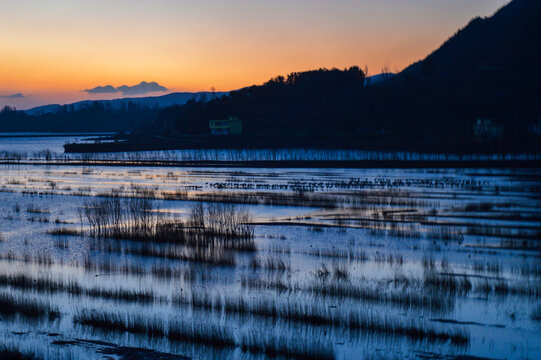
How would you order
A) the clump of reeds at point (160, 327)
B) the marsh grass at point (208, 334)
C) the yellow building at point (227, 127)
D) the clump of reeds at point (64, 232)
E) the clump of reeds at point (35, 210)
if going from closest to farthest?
the marsh grass at point (208, 334), the clump of reeds at point (160, 327), the clump of reeds at point (64, 232), the clump of reeds at point (35, 210), the yellow building at point (227, 127)

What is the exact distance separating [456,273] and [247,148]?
71218mm

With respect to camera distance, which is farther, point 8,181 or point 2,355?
point 8,181

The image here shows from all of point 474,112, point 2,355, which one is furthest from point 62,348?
point 474,112

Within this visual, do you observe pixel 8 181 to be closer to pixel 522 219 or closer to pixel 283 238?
pixel 283 238

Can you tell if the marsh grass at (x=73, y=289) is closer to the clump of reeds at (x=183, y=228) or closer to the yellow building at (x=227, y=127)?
the clump of reeds at (x=183, y=228)

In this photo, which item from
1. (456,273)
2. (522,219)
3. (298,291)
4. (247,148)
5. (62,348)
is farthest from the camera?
(247,148)

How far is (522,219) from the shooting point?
23109 mm

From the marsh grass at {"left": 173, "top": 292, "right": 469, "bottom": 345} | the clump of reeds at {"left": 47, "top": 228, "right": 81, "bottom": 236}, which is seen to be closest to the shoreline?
the clump of reeds at {"left": 47, "top": 228, "right": 81, "bottom": 236}

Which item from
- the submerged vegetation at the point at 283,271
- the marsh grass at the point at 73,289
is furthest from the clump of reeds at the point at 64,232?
the marsh grass at the point at 73,289

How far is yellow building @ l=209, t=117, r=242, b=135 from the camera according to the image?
4022 inches

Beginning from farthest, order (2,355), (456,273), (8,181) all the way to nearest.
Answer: (8,181) < (456,273) < (2,355)

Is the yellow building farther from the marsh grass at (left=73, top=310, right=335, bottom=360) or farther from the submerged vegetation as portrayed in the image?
the marsh grass at (left=73, top=310, right=335, bottom=360)

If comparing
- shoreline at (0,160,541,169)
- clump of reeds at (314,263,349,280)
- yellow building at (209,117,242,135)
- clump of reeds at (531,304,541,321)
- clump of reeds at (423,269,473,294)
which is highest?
yellow building at (209,117,242,135)

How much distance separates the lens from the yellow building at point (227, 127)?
102150 mm
